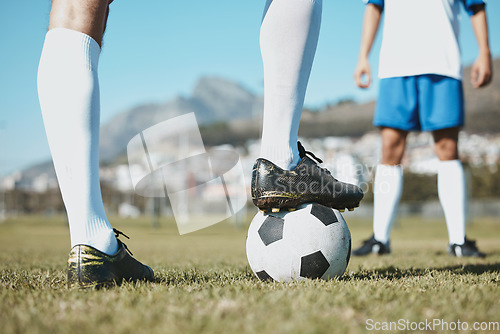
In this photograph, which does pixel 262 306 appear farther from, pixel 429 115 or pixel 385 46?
pixel 385 46

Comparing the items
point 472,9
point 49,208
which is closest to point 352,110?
point 49,208

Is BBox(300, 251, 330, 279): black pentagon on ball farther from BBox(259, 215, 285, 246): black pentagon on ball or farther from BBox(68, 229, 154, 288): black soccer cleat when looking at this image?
BBox(68, 229, 154, 288): black soccer cleat

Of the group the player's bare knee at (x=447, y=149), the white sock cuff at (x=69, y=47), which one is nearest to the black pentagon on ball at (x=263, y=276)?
the white sock cuff at (x=69, y=47)

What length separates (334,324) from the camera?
107 cm

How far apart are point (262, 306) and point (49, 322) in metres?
0.55

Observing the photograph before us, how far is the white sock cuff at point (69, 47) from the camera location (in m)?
1.60

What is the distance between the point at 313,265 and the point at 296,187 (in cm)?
34

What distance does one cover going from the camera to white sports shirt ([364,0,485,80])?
3.65m

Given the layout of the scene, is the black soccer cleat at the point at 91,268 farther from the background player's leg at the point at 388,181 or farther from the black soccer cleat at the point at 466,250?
the black soccer cleat at the point at 466,250

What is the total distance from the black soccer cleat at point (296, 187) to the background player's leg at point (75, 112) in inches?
25.5

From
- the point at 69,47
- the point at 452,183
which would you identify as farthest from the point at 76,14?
the point at 452,183

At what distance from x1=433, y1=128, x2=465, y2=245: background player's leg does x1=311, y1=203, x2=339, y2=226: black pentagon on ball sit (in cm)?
214

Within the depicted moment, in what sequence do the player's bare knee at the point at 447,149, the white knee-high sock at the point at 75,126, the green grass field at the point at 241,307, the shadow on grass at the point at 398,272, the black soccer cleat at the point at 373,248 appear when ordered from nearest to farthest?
the green grass field at the point at 241,307, the white knee-high sock at the point at 75,126, the shadow on grass at the point at 398,272, the player's bare knee at the point at 447,149, the black soccer cleat at the point at 373,248

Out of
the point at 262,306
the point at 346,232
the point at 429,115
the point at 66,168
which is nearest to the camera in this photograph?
the point at 262,306
